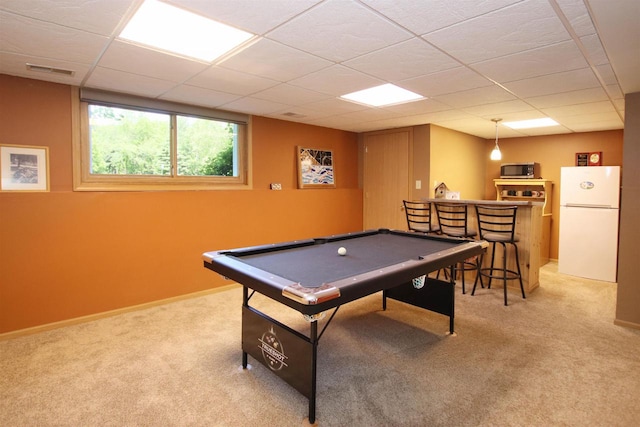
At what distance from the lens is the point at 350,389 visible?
7.40 ft

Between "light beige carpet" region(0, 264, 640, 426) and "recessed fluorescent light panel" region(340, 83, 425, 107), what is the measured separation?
2286 mm

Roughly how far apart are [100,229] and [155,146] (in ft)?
3.51

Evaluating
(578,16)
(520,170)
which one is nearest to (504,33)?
(578,16)

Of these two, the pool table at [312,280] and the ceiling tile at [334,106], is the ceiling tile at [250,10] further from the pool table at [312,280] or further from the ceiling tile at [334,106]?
the ceiling tile at [334,106]

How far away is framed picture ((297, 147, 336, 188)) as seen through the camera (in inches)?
203

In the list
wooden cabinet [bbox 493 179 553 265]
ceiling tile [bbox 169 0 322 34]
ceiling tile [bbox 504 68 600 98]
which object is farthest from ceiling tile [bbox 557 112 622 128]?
ceiling tile [bbox 169 0 322 34]

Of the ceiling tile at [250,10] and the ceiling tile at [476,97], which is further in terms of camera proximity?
the ceiling tile at [476,97]

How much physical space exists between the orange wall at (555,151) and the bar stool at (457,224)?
242cm

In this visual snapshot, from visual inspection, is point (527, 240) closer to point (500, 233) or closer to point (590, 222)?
point (500, 233)

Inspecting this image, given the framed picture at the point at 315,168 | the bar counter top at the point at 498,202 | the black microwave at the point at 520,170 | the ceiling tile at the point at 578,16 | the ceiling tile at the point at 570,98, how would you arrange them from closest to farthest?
the ceiling tile at the point at 578,16 < the ceiling tile at the point at 570,98 < the bar counter top at the point at 498,202 < the framed picture at the point at 315,168 < the black microwave at the point at 520,170

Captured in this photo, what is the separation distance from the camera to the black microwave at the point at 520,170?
5.91m

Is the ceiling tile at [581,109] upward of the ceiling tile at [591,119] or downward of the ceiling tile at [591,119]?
downward

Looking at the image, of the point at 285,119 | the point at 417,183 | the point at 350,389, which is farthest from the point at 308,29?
the point at 417,183

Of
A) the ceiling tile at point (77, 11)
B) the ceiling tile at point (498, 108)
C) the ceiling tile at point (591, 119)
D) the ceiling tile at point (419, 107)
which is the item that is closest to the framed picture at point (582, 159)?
the ceiling tile at point (591, 119)
